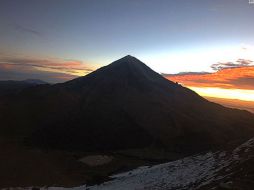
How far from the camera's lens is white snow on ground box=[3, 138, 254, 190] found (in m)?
20.0

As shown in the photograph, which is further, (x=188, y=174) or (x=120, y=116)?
(x=120, y=116)

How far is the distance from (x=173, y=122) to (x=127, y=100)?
22283 mm

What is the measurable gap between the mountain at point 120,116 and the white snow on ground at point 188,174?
2370 inches

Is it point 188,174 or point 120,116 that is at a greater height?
point 188,174

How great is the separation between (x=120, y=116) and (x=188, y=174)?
3290 inches

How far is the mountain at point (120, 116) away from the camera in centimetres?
9206

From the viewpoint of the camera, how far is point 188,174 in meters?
22.5

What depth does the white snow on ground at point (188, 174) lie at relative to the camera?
2002 centimetres

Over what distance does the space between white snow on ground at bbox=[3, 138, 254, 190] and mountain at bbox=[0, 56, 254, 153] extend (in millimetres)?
60207

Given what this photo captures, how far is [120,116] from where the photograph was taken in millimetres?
105750

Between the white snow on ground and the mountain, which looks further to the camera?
the mountain

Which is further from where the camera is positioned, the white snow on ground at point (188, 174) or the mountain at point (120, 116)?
the mountain at point (120, 116)

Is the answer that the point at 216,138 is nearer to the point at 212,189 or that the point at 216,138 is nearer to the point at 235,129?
the point at 235,129

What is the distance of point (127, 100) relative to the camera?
4599 inches
